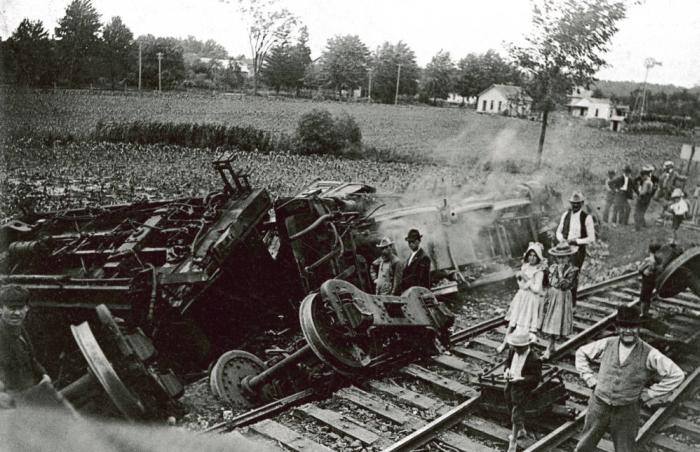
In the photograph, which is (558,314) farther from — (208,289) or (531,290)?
(208,289)

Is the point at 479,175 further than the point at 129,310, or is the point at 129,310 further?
the point at 479,175

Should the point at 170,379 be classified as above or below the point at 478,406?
above

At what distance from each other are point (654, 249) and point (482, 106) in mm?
10195

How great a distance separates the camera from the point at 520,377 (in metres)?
6.05

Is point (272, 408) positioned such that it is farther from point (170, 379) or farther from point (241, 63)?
point (241, 63)

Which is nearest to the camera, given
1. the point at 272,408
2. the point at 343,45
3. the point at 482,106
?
the point at 272,408

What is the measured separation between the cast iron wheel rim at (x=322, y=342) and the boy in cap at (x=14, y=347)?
106 inches

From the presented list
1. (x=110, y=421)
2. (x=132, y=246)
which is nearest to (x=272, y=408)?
(x=110, y=421)

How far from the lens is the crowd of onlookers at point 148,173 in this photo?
13.1 meters

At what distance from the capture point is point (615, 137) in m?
25.3

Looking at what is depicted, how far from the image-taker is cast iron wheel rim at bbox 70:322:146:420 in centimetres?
484

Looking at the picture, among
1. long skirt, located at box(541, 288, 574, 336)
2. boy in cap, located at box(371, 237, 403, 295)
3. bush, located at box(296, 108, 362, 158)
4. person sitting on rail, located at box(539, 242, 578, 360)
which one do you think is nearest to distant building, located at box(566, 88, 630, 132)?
bush, located at box(296, 108, 362, 158)

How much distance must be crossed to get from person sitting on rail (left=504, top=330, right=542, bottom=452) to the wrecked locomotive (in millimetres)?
2783

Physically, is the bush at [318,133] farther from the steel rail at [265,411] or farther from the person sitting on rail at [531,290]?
the steel rail at [265,411]
